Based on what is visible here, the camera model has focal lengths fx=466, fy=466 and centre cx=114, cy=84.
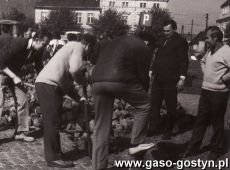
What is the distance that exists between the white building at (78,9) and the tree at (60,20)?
776 cm

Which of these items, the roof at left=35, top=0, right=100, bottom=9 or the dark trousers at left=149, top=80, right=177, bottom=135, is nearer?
the dark trousers at left=149, top=80, right=177, bottom=135

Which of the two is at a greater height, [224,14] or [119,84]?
[119,84]

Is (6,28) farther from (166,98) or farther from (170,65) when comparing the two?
(166,98)

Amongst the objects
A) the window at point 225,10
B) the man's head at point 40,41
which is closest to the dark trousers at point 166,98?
the man's head at point 40,41

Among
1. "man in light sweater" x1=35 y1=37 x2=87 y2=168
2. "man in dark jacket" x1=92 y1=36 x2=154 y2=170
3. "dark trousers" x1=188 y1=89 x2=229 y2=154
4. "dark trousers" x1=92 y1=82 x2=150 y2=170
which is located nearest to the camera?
"man in dark jacket" x1=92 y1=36 x2=154 y2=170

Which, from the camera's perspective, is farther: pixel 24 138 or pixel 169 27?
pixel 169 27

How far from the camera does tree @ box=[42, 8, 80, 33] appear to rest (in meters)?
81.8

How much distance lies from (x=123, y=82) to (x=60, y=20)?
259ft

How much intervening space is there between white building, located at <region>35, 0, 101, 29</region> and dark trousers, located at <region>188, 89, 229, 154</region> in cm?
8705

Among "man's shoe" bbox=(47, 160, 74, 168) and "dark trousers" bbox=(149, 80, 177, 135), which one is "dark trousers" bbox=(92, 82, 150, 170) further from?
"dark trousers" bbox=(149, 80, 177, 135)

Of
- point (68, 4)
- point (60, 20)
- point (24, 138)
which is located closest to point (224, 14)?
point (68, 4)

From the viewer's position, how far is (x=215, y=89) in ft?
20.0

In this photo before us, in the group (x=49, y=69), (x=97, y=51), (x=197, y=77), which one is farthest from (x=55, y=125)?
(x=197, y=77)

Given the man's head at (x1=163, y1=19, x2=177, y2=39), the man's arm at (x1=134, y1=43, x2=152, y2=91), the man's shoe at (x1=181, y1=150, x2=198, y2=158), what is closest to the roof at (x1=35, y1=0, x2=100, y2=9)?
the man's head at (x1=163, y1=19, x2=177, y2=39)
